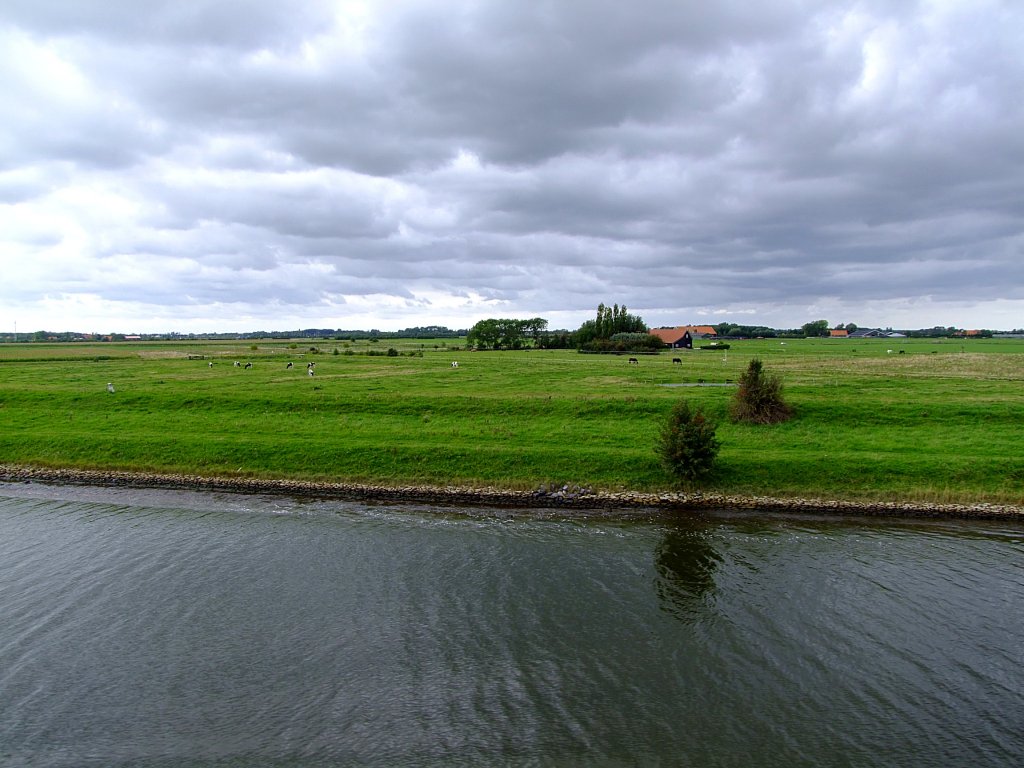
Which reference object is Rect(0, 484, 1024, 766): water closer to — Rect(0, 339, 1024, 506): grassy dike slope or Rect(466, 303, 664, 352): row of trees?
Rect(0, 339, 1024, 506): grassy dike slope

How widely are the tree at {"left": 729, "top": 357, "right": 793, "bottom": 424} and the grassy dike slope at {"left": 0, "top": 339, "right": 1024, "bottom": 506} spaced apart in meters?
1.09

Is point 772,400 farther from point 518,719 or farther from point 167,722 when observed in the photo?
point 167,722

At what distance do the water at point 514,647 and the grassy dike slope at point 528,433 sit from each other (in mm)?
5999

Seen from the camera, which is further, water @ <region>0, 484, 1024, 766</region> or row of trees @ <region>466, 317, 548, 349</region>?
row of trees @ <region>466, 317, 548, 349</region>

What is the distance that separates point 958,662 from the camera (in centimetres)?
1507

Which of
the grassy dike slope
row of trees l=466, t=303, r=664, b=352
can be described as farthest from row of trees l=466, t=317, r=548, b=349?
Answer: the grassy dike slope

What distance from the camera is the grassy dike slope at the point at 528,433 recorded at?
102 feet

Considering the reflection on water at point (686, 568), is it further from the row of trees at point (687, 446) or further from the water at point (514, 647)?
the row of trees at point (687, 446)

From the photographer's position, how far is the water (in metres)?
12.4

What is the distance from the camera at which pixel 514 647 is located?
51.9 feet

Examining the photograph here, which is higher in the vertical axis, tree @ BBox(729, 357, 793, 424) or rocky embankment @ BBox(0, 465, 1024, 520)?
tree @ BBox(729, 357, 793, 424)

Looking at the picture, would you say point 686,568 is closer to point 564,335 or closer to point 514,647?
point 514,647

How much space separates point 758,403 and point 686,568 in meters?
22.9

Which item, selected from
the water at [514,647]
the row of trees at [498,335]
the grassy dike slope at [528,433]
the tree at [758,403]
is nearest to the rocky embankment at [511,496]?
the grassy dike slope at [528,433]
